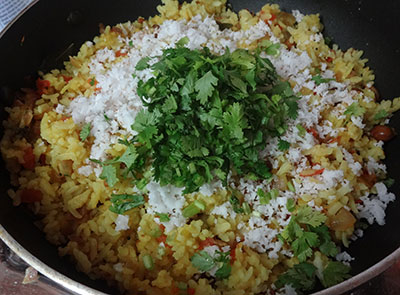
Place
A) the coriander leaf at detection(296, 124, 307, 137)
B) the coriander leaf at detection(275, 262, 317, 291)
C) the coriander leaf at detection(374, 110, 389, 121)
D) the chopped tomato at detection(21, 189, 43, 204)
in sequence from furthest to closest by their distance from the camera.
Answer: the coriander leaf at detection(374, 110, 389, 121)
the coriander leaf at detection(296, 124, 307, 137)
the chopped tomato at detection(21, 189, 43, 204)
the coriander leaf at detection(275, 262, 317, 291)

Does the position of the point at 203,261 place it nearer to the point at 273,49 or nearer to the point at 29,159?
the point at 29,159

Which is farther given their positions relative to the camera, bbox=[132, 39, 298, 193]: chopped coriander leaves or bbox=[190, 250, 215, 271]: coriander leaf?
bbox=[132, 39, 298, 193]: chopped coriander leaves

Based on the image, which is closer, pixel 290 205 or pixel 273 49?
pixel 290 205

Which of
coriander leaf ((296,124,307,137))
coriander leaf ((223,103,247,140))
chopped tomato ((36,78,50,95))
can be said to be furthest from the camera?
chopped tomato ((36,78,50,95))

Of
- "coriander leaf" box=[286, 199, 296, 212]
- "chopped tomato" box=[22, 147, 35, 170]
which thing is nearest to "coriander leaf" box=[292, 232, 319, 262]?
"coriander leaf" box=[286, 199, 296, 212]

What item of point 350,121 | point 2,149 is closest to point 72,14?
point 2,149

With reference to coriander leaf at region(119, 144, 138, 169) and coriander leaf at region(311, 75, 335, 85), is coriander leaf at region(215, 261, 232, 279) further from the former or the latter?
coriander leaf at region(311, 75, 335, 85)

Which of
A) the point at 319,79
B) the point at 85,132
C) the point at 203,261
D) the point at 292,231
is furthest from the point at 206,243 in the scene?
the point at 319,79
